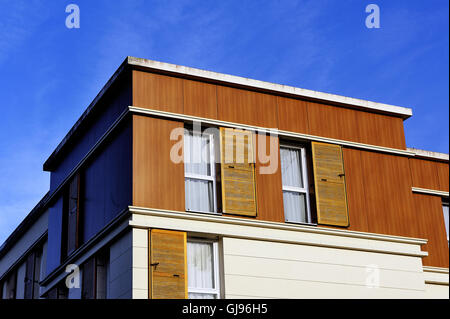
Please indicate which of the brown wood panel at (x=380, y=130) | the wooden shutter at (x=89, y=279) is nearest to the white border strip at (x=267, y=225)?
the wooden shutter at (x=89, y=279)

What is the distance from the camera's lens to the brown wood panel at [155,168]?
655 inches

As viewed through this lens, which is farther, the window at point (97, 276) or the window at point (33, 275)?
the window at point (33, 275)

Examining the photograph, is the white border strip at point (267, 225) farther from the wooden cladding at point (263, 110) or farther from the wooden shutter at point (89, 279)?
the wooden cladding at point (263, 110)

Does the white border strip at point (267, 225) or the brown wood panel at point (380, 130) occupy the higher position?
the brown wood panel at point (380, 130)

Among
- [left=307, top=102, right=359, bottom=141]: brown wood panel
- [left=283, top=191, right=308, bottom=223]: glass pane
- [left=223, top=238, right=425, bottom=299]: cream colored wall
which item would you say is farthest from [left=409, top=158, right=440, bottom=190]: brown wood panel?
[left=283, top=191, right=308, bottom=223]: glass pane

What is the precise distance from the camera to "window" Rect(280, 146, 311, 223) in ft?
60.4

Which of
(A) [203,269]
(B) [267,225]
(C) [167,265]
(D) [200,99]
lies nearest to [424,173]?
(B) [267,225]

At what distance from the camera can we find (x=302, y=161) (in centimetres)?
1895

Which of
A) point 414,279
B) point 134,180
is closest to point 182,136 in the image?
point 134,180

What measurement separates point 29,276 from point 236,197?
11.6m

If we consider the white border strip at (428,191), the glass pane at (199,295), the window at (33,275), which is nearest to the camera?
the glass pane at (199,295)

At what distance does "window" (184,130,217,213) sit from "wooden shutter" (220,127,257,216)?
32cm

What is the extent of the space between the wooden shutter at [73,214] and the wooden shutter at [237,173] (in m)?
4.69
